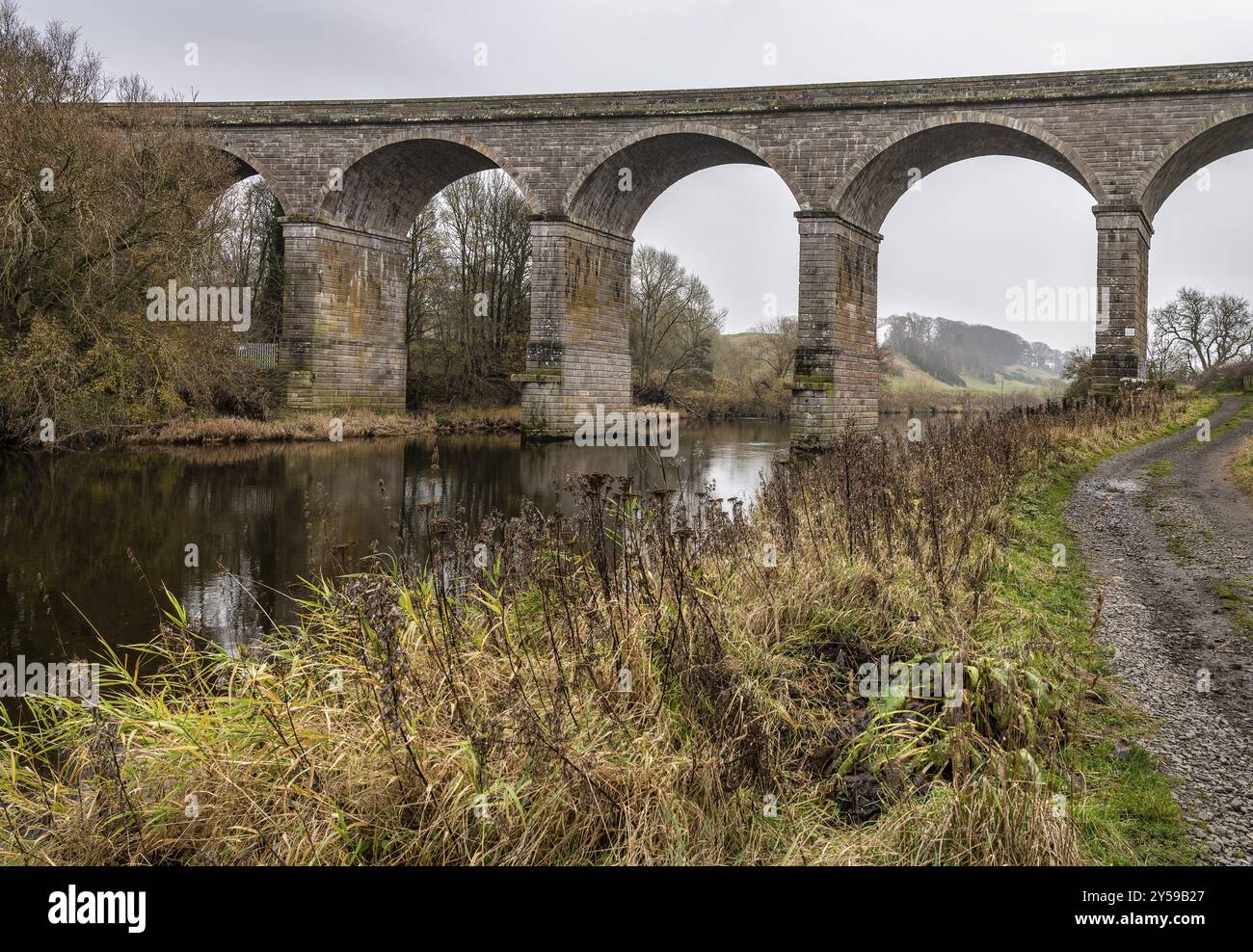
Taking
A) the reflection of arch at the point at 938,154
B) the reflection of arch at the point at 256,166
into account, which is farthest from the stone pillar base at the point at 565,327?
the reflection of arch at the point at 256,166

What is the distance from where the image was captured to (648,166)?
2566 cm

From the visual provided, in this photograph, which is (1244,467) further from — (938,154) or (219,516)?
(938,154)

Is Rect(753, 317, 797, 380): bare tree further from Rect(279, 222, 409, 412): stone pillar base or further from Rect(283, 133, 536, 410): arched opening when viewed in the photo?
Rect(279, 222, 409, 412): stone pillar base

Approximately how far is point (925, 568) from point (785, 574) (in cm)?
82

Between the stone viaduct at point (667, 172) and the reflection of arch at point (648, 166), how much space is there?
6 centimetres

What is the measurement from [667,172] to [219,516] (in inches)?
705

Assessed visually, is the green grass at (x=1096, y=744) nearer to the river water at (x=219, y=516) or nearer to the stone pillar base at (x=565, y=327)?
the river water at (x=219, y=516)

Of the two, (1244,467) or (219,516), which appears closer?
(219,516)

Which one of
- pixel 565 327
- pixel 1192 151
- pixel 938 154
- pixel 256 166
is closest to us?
pixel 1192 151

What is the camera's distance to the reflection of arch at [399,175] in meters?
25.2

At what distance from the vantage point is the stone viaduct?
847 inches

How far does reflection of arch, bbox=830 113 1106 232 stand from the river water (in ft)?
22.3

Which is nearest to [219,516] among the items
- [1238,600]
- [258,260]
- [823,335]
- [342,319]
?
[1238,600]

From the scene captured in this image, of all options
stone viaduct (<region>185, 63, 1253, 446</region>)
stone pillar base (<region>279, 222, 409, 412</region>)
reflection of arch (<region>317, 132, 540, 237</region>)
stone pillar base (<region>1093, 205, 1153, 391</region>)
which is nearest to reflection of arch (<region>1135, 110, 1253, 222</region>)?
stone viaduct (<region>185, 63, 1253, 446</region>)
